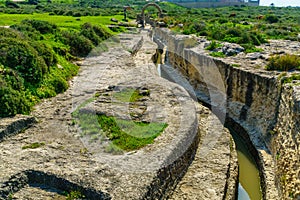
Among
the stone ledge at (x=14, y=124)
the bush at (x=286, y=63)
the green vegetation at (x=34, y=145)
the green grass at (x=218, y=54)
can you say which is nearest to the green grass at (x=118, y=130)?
the green vegetation at (x=34, y=145)

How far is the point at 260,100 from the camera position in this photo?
48.2 feet

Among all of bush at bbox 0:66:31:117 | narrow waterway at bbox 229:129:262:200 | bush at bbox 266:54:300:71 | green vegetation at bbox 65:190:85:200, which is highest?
bush at bbox 266:54:300:71

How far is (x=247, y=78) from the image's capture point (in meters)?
15.5

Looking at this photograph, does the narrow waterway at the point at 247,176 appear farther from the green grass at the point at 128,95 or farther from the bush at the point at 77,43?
the bush at the point at 77,43

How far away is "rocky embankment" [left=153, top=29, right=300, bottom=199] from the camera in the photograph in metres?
10.7

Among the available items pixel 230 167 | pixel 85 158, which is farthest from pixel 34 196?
pixel 230 167

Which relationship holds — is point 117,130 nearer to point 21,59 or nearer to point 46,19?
point 21,59

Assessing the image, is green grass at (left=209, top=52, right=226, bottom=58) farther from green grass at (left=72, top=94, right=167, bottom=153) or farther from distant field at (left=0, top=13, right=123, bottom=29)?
distant field at (left=0, top=13, right=123, bottom=29)

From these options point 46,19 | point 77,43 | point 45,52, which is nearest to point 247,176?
point 45,52

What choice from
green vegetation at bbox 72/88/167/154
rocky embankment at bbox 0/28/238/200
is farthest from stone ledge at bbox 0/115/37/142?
green vegetation at bbox 72/88/167/154

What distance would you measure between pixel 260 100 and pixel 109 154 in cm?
809

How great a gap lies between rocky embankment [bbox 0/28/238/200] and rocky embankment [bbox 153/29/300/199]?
1576 mm

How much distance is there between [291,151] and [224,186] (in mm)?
2650

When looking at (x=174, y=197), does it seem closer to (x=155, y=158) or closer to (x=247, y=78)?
(x=155, y=158)
